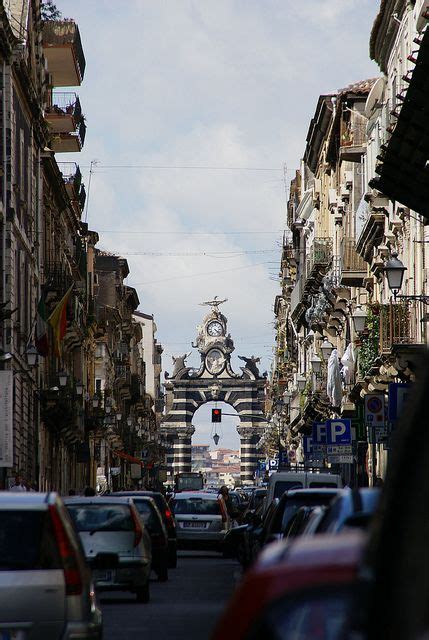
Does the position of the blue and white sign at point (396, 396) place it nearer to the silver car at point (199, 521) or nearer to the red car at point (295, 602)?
the silver car at point (199, 521)

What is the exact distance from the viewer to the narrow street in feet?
50.6

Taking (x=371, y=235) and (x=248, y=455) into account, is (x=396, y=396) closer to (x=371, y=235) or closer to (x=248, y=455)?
(x=371, y=235)

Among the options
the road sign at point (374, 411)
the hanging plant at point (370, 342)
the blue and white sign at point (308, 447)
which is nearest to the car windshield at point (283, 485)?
the road sign at point (374, 411)

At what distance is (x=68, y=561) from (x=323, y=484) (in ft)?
65.6

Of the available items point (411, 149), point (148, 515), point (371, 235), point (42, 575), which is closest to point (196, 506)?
point (371, 235)

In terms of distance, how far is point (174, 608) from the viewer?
19.2 metres

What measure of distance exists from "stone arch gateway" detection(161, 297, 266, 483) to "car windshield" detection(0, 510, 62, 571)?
170 m

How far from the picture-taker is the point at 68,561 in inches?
385

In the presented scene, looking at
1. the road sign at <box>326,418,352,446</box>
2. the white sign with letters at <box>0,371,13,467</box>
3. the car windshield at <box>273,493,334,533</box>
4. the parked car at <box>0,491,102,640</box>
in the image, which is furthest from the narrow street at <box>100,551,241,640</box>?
the road sign at <box>326,418,352,446</box>

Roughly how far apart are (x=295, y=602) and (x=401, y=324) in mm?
35250

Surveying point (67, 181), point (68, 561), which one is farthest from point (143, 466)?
point (68, 561)

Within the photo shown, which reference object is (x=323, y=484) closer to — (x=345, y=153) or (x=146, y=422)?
(x=345, y=153)

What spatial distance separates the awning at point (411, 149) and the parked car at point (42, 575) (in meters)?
13.0

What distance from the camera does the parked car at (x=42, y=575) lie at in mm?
9445
